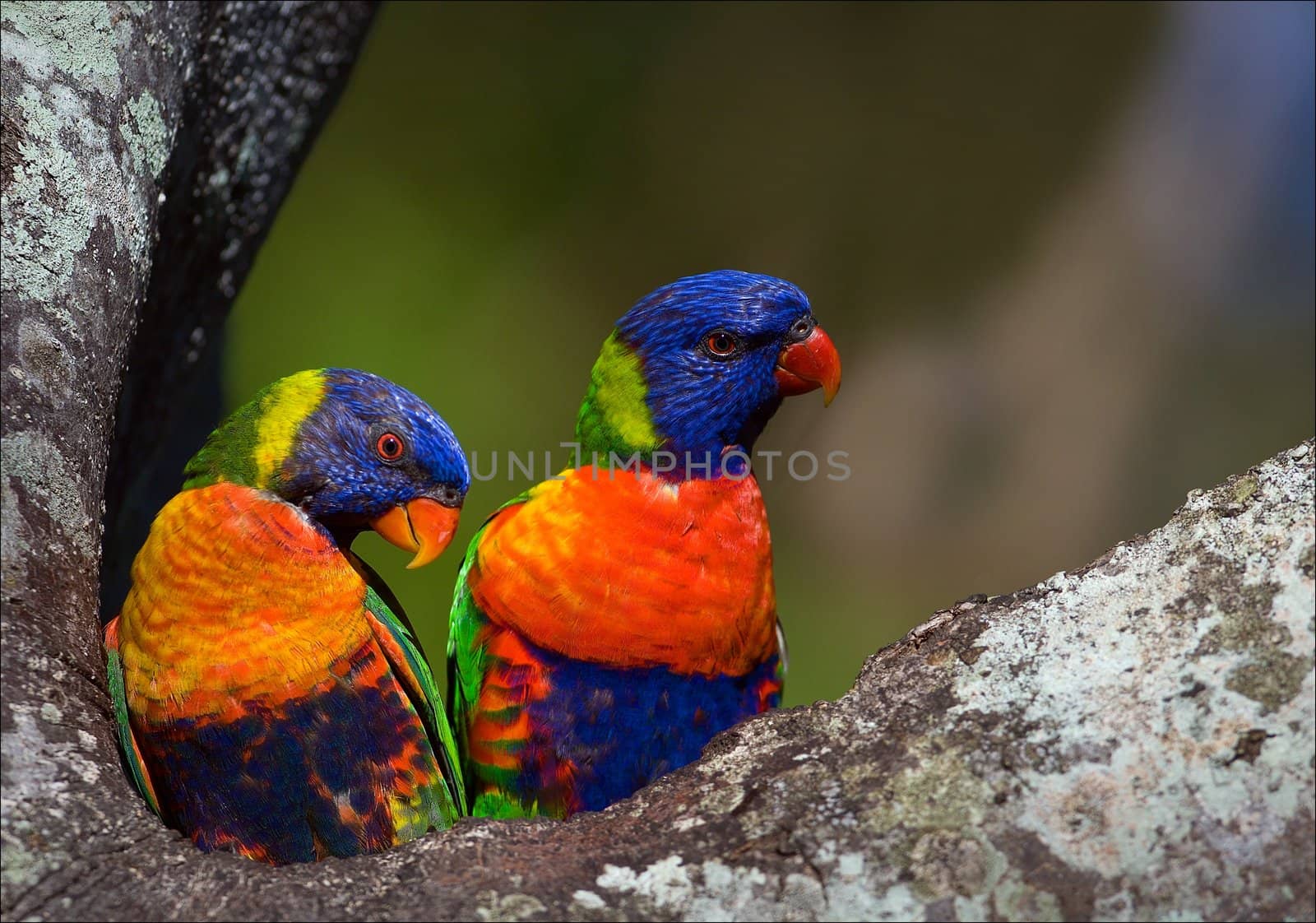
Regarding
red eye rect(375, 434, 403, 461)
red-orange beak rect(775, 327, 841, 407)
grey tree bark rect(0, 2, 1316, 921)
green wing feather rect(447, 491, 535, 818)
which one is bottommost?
green wing feather rect(447, 491, 535, 818)

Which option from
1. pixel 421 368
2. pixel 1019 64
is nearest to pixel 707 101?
pixel 1019 64

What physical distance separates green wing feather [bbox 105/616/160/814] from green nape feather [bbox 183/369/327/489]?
356mm

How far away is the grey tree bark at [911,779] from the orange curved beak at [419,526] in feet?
1.88

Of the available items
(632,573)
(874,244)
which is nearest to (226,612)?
(632,573)

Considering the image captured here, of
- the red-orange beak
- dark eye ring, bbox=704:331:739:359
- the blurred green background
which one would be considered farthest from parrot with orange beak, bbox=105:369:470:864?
the blurred green background

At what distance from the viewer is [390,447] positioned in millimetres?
2086

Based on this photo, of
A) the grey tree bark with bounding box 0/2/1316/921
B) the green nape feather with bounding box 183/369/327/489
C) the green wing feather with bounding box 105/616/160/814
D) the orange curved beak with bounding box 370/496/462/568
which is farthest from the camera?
the orange curved beak with bounding box 370/496/462/568

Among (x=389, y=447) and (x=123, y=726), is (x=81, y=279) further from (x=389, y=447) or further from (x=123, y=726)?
(x=123, y=726)

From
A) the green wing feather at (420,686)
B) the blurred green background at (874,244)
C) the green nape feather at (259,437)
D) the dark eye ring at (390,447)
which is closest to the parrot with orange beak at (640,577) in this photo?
the green wing feather at (420,686)

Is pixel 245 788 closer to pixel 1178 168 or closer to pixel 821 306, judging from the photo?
pixel 821 306

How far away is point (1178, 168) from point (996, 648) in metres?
6.15

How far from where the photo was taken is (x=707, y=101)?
20.8ft

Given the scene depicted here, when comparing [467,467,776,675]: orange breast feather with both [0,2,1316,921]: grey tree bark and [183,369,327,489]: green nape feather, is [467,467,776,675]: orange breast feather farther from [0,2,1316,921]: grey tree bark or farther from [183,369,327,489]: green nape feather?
[0,2,1316,921]: grey tree bark

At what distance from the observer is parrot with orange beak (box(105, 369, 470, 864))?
1.83m
